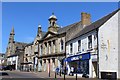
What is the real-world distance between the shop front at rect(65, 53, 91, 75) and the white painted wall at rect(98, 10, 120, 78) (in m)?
2.64

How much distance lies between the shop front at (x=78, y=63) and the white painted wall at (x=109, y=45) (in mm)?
2636

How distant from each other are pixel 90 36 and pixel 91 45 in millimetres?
1265

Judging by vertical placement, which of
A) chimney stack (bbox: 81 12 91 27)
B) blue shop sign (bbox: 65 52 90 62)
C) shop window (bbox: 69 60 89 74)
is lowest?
shop window (bbox: 69 60 89 74)

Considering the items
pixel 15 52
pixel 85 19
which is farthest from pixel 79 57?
pixel 15 52

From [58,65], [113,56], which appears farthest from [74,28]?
[113,56]

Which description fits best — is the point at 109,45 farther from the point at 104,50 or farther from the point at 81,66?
the point at 81,66

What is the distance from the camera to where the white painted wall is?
29.3 meters

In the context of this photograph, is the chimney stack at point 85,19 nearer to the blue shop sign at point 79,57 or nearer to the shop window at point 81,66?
the blue shop sign at point 79,57

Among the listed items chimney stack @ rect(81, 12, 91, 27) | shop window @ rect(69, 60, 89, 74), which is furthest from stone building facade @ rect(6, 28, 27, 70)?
shop window @ rect(69, 60, 89, 74)

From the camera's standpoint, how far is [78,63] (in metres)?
36.8

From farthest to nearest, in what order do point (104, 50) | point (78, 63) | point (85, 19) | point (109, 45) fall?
point (85, 19) → point (78, 63) → point (109, 45) → point (104, 50)

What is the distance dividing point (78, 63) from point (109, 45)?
26.6 feet

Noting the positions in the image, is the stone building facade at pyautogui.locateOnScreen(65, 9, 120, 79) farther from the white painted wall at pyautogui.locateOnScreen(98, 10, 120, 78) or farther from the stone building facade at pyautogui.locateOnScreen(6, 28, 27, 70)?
the stone building facade at pyautogui.locateOnScreen(6, 28, 27, 70)

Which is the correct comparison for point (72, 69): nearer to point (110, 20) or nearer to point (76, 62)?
point (76, 62)
